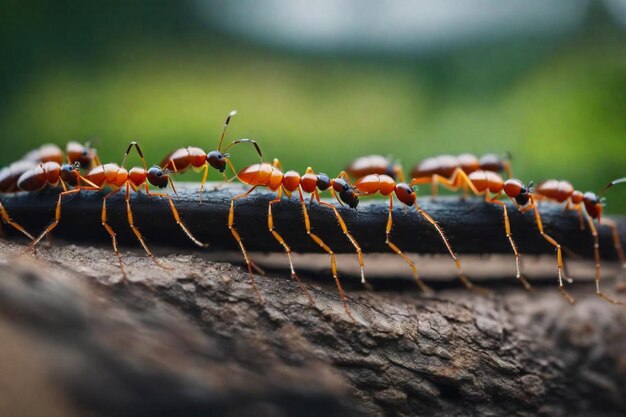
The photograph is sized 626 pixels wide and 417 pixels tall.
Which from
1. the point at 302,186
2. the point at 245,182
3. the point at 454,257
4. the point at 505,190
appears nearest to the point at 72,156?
the point at 245,182

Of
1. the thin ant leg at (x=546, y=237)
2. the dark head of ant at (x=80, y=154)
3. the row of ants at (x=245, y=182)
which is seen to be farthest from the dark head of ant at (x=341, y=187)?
the dark head of ant at (x=80, y=154)

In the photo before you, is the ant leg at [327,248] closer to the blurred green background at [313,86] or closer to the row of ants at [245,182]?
the row of ants at [245,182]

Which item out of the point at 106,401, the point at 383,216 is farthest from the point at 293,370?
the point at 383,216

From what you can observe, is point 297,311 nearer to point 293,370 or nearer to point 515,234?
point 293,370

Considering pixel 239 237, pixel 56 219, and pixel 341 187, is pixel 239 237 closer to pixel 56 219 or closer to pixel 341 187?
pixel 341 187

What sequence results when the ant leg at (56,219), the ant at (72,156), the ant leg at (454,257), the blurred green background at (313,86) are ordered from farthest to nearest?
1. the blurred green background at (313,86)
2. the ant at (72,156)
3. the ant leg at (454,257)
4. the ant leg at (56,219)

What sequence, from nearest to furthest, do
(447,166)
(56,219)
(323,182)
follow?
(56,219) → (323,182) → (447,166)

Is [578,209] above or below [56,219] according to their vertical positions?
above
